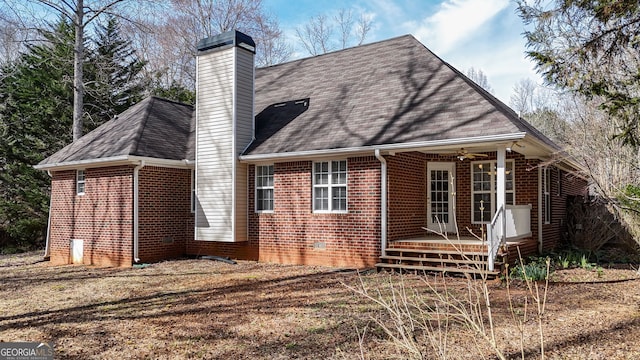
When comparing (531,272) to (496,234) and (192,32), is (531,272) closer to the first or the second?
(496,234)

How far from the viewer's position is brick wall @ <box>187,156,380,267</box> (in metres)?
10.9

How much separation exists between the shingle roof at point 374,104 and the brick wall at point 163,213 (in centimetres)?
267

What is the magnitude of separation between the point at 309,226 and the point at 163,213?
4462mm

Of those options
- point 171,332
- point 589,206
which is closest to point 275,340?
point 171,332

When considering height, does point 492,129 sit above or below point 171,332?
above

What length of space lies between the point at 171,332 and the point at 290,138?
7071 mm

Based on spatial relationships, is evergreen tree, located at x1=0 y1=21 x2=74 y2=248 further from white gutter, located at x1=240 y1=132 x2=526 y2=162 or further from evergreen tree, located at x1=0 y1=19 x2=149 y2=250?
white gutter, located at x1=240 y1=132 x2=526 y2=162

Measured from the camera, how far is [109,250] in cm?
1302

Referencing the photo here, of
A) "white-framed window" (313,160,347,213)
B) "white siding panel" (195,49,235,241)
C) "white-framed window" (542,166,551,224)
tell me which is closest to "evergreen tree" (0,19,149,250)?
"white siding panel" (195,49,235,241)

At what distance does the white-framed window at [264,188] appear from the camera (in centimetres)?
1272

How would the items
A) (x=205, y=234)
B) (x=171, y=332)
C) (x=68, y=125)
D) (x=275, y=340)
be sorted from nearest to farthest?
(x=275, y=340) < (x=171, y=332) < (x=205, y=234) < (x=68, y=125)

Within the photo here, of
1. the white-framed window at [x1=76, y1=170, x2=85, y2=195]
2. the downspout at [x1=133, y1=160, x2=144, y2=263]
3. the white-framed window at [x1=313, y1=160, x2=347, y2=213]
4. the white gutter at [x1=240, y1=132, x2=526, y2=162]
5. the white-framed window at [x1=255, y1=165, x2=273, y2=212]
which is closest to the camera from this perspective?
the white gutter at [x1=240, y1=132, x2=526, y2=162]

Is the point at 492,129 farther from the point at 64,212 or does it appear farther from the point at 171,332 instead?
the point at 64,212

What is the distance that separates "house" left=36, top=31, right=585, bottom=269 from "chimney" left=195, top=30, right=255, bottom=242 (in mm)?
40
